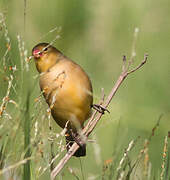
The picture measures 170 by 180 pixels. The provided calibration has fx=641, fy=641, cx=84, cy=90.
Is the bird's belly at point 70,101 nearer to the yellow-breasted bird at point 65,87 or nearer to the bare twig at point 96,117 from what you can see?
the yellow-breasted bird at point 65,87

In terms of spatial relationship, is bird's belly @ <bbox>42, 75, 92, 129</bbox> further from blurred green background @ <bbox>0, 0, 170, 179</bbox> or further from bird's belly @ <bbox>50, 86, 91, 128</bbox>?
blurred green background @ <bbox>0, 0, 170, 179</bbox>

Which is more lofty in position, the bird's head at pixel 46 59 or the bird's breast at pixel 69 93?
the bird's head at pixel 46 59

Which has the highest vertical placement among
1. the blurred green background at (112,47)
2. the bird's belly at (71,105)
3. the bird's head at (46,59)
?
the bird's head at (46,59)

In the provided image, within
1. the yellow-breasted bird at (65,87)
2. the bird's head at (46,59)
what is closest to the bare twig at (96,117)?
the yellow-breasted bird at (65,87)

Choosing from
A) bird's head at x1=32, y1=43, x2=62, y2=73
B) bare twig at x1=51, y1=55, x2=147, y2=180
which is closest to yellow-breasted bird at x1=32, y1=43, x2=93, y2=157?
bird's head at x1=32, y1=43, x2=62, y2=73

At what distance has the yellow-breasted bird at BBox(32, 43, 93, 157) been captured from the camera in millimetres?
3160

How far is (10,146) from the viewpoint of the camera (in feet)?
7.42

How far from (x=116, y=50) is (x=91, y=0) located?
0.74 m

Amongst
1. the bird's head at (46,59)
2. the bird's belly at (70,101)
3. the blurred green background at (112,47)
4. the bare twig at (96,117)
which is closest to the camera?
the bare twig at (96,117)

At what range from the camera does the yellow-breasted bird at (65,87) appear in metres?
3.16

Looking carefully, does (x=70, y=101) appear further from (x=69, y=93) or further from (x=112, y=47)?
(x=112, y=47)

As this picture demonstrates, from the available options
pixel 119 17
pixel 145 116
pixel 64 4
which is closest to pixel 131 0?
pixel 119 17

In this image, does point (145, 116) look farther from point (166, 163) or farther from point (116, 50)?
point (166, 163)

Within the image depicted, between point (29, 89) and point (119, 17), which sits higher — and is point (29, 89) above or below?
above
